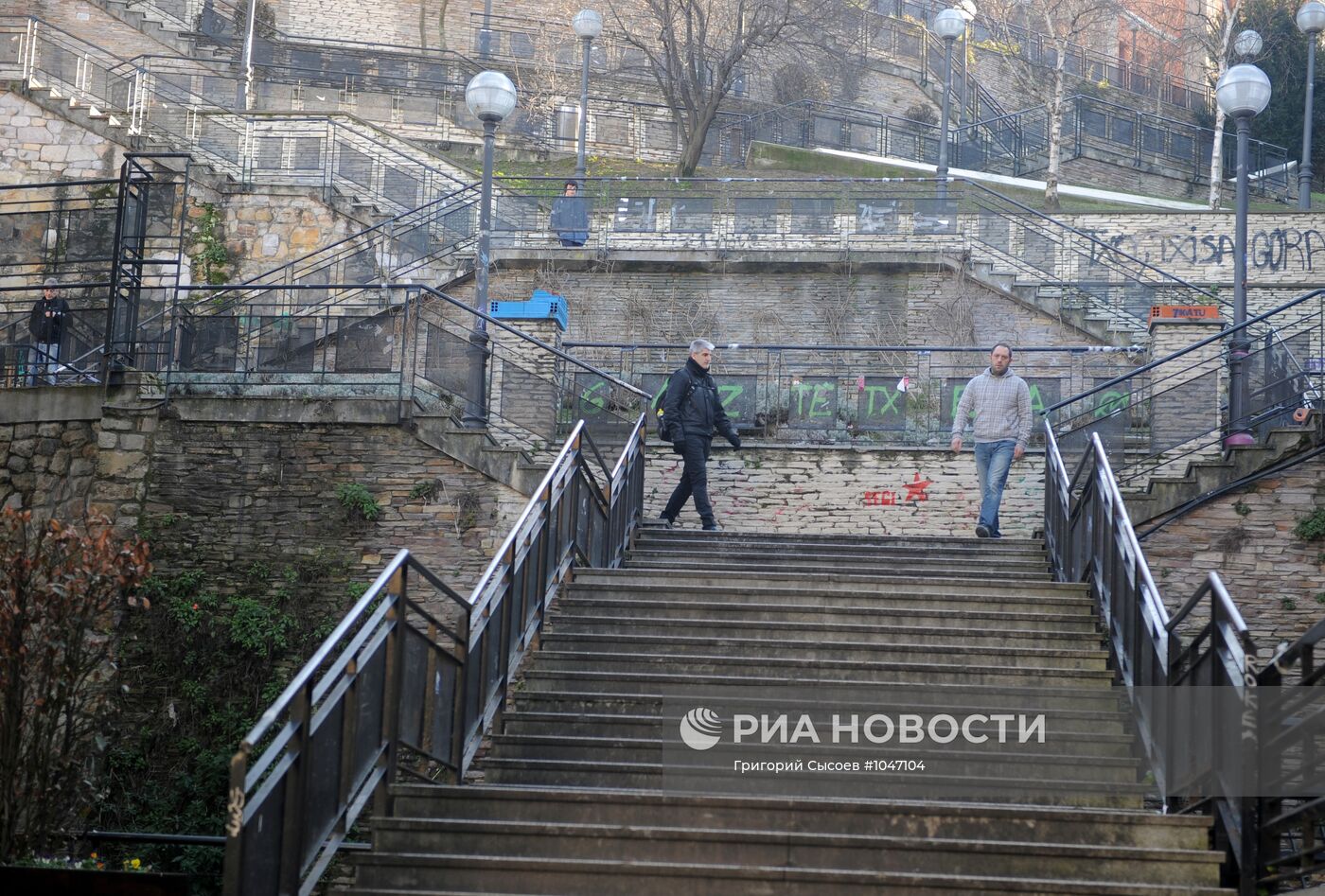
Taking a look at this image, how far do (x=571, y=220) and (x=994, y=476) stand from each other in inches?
502

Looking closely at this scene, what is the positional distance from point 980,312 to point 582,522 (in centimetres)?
1261

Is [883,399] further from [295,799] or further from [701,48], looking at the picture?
[701,48]

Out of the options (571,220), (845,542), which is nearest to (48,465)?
(845,542)

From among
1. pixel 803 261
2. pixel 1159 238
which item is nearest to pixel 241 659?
pixel 803 261

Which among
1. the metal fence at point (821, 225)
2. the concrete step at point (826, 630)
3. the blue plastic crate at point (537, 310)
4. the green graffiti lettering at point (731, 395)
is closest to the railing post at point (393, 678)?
the concrete step at point (826, 630)

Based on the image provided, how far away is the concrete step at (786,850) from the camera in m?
7.16

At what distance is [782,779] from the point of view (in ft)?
27.2

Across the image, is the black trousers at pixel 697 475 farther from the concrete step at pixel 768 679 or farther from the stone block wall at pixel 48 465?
the stone block wall at pixel 48 465

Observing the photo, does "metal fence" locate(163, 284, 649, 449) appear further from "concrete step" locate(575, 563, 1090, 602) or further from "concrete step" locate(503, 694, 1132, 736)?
"concrete step" locate(503, 694, 1132, 736)

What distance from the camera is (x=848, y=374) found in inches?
653

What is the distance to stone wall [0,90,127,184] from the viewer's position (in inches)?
952

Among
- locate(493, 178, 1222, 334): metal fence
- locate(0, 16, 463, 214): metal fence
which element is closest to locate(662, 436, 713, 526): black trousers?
locate(493, 178, 1222, 334): metal fence

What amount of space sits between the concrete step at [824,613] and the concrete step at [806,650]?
0.25 m

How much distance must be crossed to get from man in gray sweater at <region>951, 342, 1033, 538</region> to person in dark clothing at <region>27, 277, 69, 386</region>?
28.8 ft
